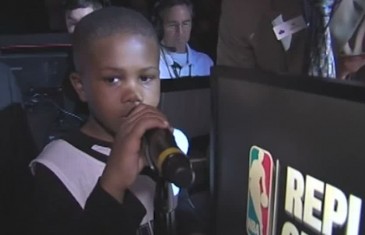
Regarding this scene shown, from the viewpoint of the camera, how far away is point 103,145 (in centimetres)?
90

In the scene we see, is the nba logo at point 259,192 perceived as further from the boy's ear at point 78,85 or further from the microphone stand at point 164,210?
the boy's ear at point 78,85

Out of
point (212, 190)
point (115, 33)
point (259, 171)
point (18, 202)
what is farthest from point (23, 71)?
point (259, 171)

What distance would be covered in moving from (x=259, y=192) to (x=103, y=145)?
0.30 m

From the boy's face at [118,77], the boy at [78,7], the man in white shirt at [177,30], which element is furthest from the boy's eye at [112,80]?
the man in white shirt at [177,30]

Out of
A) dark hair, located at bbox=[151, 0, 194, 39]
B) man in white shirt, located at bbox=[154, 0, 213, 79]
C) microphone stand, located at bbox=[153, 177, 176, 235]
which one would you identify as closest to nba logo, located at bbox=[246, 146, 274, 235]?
microphone stand, located at bbox=[153, 177, 176, 235]

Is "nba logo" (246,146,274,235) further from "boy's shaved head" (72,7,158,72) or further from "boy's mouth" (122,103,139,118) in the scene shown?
"boy's shaved head" (72,7,158,72)

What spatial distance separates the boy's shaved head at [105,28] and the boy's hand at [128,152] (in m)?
0.20

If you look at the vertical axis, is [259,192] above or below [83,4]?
below

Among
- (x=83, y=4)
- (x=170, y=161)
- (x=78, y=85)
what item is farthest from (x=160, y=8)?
(x=170, y=161)

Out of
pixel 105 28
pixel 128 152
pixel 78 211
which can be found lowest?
pixel 78 211

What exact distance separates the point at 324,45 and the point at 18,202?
0.62 meters

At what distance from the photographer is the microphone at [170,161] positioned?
56cm

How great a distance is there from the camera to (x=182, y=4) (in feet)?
8.16

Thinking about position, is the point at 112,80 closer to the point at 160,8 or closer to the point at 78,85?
the point at 78,85
